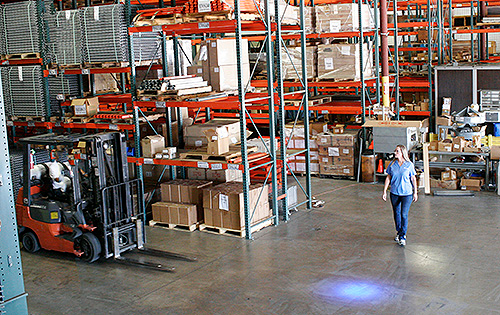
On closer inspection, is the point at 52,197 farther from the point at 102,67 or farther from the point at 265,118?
the point at 265,118

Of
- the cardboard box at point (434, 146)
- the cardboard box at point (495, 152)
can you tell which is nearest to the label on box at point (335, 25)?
the cardboard box at point (434, 146)

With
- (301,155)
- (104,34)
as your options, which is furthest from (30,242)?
(301,155)

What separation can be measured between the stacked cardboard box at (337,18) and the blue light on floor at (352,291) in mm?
7411

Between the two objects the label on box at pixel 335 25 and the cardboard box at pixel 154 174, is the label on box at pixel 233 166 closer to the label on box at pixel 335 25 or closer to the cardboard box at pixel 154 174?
the cardboard box at pixel 154 174

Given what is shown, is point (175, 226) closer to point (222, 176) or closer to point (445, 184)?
point (222, 176)

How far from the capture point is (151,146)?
11.4 meters

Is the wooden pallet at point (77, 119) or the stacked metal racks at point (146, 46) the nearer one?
the stacked metal racks at point (146, 46)

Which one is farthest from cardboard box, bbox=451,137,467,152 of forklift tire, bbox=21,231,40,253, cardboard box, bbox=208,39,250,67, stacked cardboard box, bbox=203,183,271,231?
forklift tire, bbox=21,231,40,253

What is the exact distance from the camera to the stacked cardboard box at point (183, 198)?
36.7ft

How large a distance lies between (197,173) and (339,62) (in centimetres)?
425

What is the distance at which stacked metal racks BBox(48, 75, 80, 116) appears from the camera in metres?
13.3

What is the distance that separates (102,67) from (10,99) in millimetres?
2857

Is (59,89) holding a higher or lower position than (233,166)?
higher

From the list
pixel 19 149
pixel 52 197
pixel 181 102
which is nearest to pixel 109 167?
pixel 52 197
